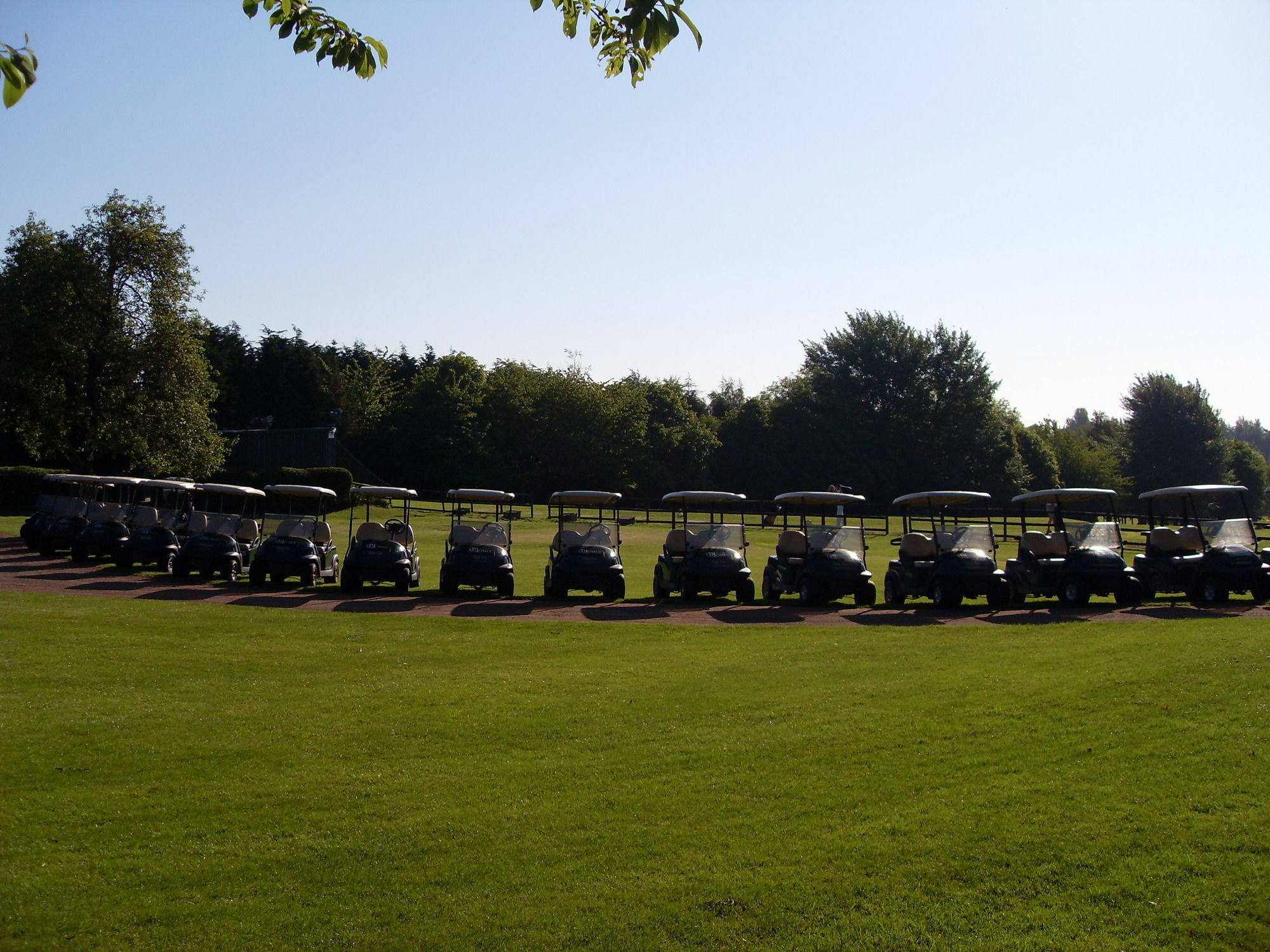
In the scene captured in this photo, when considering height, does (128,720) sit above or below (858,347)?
below

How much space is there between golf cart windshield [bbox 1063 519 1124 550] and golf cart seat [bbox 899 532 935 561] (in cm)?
274

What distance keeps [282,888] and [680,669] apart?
682 cm

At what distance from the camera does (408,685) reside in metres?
11.1

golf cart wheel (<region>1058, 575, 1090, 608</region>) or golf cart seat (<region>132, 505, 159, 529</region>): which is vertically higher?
golf cart seat (<region>132, 505, 159, 529</region>)

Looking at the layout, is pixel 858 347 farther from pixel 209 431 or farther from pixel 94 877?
pixel 94 877

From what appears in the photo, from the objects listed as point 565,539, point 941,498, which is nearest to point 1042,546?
point 941,498

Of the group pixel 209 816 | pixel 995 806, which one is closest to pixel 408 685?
pixel 209 816

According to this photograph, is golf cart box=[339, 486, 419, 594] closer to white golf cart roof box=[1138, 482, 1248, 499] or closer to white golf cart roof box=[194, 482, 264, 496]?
white golf cart roof box=[194, 482, 264, 496]

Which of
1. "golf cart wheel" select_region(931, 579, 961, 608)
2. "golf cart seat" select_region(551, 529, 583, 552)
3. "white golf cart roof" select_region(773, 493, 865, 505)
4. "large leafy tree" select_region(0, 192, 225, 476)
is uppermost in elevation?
"large leafy tree" select_region(0, 192, 225, 476)

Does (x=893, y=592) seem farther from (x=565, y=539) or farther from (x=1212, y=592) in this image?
(x=565, y=539)

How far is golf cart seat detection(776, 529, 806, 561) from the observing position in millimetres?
21281

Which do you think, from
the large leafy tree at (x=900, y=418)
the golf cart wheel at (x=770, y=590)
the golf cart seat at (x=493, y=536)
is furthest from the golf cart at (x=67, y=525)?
the large leafy tree at (x=900, y=418)

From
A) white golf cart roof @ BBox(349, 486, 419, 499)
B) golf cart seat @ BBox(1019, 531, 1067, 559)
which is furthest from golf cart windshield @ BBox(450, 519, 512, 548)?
golf cart seat @ BBox(1019, 531, 1067, 559)

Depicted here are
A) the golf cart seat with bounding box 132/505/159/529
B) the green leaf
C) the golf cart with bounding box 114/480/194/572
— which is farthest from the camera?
the golf cart seat with bounding box 132/505/159/529
